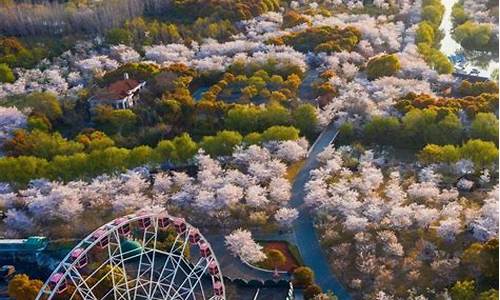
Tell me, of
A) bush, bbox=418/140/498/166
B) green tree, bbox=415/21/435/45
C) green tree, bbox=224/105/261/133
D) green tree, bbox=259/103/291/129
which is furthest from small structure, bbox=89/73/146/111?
green tree, bbox=415/21/435/45

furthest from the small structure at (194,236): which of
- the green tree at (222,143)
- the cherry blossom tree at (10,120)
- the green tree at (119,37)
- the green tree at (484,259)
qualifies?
the green tree at (119,37)

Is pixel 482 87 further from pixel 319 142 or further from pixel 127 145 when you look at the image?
pixel 127 145

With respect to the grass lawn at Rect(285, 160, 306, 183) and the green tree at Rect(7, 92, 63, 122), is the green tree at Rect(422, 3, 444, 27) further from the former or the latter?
the green tree at Rect(7, 92, 63, 122)

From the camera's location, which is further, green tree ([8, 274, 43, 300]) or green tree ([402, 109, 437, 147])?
green tree ([402, 109, 437, 147])

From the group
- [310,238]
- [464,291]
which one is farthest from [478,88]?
[464,291]

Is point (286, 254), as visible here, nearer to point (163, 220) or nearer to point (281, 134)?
point (163, 220)

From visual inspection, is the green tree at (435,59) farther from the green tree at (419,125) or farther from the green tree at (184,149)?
the green tree at (184,149)
